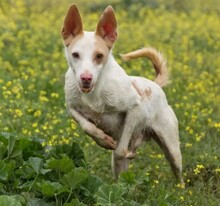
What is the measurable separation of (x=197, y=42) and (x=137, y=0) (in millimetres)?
3478

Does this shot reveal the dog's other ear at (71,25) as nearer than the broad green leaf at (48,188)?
No

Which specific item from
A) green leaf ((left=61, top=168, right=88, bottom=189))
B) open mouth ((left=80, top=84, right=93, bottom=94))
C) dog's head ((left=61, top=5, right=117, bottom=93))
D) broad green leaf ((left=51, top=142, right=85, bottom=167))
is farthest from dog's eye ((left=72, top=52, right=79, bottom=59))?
green leaf ((left=61, top=168, right=88, bottom=189))

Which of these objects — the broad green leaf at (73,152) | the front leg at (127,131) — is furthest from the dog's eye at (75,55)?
the front leg at (127,131)

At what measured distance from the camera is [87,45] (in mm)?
6605

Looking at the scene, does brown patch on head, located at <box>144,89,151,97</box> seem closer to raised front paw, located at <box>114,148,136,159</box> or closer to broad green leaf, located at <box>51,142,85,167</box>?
raised front paw, located at <box>114,148,136,159</box>

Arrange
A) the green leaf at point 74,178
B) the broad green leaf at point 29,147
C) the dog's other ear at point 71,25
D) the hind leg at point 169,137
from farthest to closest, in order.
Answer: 1. the hind leg at point 169,137
2. the dog's other ear at point 71,25
3. the broad green leaf at point 29,147
4. the green leaf at point 74,178

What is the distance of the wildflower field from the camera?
622 centimetres

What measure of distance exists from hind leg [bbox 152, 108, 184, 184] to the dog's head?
1089 millimetres

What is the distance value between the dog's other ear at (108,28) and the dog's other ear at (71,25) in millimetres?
158

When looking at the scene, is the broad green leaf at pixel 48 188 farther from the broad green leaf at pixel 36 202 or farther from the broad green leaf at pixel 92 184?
the broad green leaf at pixel 92 184

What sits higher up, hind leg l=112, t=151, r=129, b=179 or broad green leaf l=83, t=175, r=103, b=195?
broad green leaf l=83, t=175, r=103, b=195

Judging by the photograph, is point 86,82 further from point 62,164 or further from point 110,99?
point 62,164

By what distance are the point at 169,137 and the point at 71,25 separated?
59.9 inches

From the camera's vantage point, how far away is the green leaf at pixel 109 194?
5.90 metres
